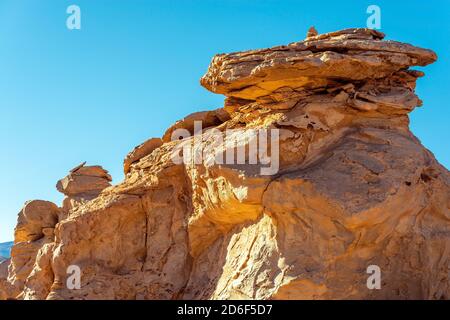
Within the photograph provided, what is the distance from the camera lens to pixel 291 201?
9.25m

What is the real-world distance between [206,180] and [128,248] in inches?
109

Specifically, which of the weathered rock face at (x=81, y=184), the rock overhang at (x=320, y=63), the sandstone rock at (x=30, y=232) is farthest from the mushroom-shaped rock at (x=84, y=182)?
the rock overhang at (x=320, y=63)

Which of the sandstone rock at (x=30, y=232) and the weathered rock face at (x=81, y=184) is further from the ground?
the weathered rock face at (x=81, y=184)

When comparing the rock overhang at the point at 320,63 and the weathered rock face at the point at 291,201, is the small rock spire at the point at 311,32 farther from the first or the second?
the weathered rock face at the point at 291,201

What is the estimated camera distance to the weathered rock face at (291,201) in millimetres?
9078

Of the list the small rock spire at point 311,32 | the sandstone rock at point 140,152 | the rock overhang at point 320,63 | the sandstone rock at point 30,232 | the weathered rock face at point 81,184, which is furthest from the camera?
the sandstone rock at point 30,232

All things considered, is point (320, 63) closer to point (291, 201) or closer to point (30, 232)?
point (291, 201)

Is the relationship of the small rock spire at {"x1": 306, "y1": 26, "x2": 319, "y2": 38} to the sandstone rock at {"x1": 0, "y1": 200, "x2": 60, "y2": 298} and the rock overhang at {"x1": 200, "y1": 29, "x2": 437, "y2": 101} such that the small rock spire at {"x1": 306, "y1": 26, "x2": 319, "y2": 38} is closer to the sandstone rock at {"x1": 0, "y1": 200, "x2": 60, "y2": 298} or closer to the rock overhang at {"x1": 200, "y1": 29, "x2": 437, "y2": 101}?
the rock overhang at {"x1": 200, "y1": 29, "x2": 437, "y2": 101}

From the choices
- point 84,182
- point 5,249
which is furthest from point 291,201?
point 5,249

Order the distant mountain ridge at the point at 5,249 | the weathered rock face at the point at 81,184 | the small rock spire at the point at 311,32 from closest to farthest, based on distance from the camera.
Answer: the small rock spire at the point at 311,32, the weathered rock face at the point at 81,184, the distant mountain ridge at the point at 5,249

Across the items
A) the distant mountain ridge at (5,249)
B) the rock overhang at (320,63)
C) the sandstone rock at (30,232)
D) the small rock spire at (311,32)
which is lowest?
the distant mountain ridge at (5,249)

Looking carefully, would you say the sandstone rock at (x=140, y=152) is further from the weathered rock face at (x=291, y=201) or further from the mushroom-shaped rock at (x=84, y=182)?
the mushroom-shaped rock at (x=84, y=182)

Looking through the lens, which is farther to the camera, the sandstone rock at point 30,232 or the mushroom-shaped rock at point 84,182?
the sandstone rock at point 30,232
